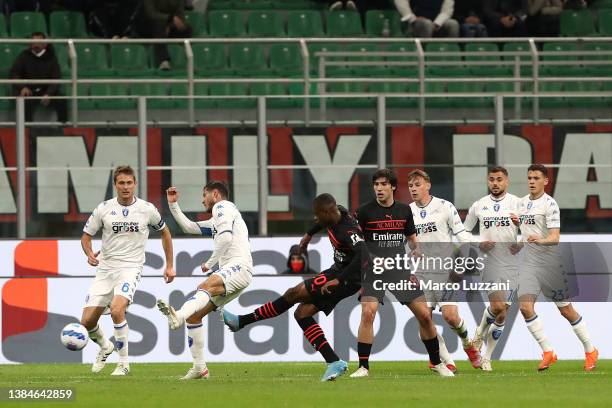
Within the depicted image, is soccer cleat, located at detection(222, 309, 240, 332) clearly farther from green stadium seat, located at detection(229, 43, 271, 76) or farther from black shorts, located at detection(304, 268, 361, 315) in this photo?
green stadium seat, located at detection(229, 43, 271, 76)

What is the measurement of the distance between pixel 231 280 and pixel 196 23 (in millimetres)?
10916

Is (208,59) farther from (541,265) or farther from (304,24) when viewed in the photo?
(541,265)

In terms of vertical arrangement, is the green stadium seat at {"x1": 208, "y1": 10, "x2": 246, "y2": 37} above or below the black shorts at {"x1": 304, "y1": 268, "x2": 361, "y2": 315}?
above

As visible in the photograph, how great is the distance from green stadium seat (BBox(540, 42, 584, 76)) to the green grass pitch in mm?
8186

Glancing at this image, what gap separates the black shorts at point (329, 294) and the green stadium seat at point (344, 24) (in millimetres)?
11611

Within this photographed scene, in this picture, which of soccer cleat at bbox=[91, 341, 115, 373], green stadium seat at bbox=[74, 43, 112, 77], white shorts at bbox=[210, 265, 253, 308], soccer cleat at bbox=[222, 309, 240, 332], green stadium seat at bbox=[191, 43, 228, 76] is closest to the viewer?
soccer cleat at bbox=[222, 309, 240, 332]

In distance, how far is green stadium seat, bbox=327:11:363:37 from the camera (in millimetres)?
24719

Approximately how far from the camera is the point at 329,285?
13.3m

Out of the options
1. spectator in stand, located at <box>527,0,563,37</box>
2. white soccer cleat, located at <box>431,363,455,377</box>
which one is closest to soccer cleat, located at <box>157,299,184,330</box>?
white soccer cleat, located at <box>431,363,455,377</box>

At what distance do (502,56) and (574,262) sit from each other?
236 inches

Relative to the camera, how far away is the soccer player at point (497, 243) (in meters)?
15.7

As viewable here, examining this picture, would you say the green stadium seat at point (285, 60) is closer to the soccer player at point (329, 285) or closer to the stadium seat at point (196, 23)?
the stadium seat at point (196, 23)

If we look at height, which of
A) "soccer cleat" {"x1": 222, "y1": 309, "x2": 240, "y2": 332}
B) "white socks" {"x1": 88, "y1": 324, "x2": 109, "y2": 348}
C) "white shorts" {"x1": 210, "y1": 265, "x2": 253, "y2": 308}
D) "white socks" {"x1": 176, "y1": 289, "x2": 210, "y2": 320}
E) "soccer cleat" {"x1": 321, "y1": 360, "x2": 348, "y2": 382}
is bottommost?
"soccer cleat" {"x1": 321, "y1": 360, "x2": 348, "y2": 382}

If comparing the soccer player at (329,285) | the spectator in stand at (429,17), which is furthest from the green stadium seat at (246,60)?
the soccer player at (329,285)
